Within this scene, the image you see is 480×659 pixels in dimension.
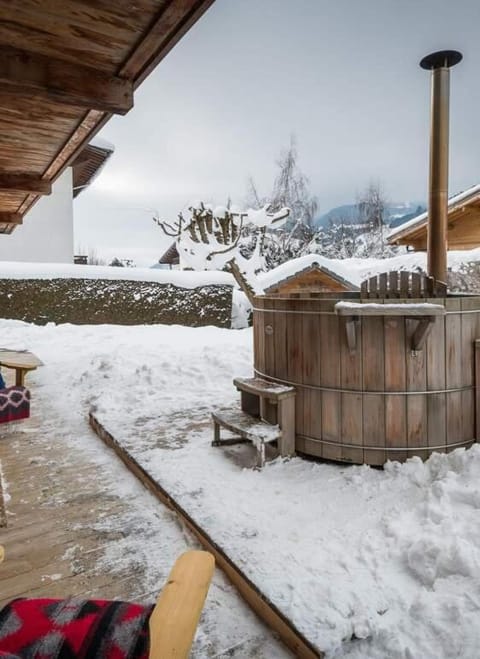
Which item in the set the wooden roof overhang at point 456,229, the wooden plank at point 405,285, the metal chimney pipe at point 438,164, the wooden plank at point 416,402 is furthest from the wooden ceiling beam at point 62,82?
the wooden roof overhang at point 456,229

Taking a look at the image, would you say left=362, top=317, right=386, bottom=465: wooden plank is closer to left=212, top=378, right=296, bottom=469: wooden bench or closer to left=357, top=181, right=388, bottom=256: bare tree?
left=212, top=378, right=296, bottom=469: wooden bench

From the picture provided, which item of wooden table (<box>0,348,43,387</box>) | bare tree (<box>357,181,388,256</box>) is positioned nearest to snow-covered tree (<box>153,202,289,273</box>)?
wooden table (<box>0,348,43,387</box>)

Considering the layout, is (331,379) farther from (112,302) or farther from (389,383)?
(112,302)

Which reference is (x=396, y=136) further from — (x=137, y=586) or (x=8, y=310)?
(x=137, y=586)

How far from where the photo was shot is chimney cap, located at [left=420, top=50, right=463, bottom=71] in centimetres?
439

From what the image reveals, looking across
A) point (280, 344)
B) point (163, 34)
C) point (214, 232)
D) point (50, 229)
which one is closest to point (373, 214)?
point (214, 232)

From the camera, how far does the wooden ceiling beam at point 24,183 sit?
14.9ft

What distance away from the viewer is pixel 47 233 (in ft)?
45.8

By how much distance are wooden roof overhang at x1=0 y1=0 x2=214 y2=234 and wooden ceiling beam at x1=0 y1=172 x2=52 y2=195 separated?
1188 millimetres

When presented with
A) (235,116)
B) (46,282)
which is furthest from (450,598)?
(235,116)

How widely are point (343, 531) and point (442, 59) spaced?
461 centimetres

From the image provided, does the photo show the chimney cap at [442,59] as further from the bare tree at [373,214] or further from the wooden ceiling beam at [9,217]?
the bare tree at [373,214]

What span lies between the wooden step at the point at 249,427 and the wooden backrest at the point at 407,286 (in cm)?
152

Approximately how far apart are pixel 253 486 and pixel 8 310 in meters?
8.56
